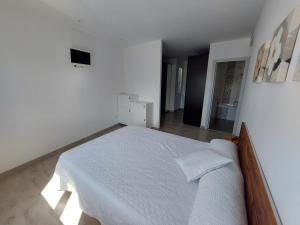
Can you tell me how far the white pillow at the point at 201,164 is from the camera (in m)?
1.13

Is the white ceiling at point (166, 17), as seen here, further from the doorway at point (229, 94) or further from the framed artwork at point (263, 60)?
the doorway at point (229, 94)

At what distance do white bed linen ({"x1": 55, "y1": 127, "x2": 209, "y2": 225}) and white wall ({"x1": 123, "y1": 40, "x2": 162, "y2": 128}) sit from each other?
2.12 metres

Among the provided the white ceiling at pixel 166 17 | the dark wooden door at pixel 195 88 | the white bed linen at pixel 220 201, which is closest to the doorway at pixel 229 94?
the dark wooden door at pixel 195 88

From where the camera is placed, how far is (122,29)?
108 inches

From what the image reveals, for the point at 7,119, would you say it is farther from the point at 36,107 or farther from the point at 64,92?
the point at 64,92

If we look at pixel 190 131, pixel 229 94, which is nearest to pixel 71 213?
pixel 190 131

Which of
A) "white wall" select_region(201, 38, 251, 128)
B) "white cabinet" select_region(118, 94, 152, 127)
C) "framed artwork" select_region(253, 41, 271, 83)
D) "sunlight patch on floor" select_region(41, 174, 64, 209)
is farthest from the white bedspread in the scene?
"white wall" select_region(201, 38, 251, 128)

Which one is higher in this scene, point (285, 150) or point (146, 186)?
point (285, 150)

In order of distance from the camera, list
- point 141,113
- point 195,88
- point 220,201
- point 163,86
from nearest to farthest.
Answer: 1. point 220,201
2. point 141,113
3. point 195,88
4. point 163,86

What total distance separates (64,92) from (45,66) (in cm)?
53

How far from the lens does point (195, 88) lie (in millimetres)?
4086

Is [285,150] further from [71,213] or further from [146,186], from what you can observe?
[71,213]

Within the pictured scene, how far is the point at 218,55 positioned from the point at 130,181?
11.8 ft

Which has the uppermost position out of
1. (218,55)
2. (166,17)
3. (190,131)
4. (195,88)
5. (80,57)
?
(166,17)
